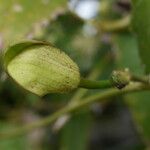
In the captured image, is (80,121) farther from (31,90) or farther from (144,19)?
(31,90)

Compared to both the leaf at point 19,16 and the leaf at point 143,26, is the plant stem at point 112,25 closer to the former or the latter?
the leaf at point 19,16

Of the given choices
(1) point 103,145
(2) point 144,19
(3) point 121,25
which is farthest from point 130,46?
(1) point 103,145

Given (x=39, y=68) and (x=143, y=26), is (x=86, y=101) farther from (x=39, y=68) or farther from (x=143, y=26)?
(x=39, y=68)

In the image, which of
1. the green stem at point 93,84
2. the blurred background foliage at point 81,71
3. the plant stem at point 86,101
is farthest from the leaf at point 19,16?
the green stem at point 93,84

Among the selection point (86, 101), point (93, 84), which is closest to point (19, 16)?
point (86, 101)

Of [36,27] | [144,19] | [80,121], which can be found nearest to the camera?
[144,19]

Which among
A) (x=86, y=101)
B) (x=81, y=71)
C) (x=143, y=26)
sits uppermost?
(x=143, y=26)

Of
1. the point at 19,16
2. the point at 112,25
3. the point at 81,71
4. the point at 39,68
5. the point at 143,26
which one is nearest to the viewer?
the point at 39,68
